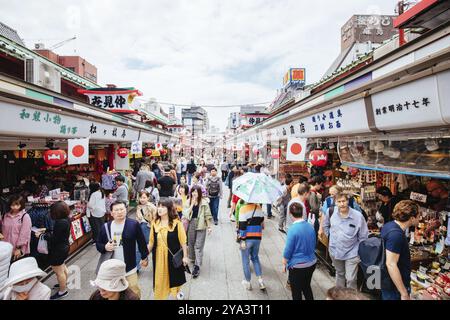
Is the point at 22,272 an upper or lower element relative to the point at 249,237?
upper

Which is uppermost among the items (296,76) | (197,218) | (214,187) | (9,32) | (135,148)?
(296,76)

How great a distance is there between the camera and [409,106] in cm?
331

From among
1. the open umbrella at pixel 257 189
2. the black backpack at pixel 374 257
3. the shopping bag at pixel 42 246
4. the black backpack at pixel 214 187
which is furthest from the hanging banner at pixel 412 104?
the shopping bag at pixel 42 246

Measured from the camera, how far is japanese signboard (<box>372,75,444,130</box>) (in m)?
2.92

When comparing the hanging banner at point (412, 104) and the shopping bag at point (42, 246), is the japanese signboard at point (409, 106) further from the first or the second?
the shopping bag at point (42, 246)

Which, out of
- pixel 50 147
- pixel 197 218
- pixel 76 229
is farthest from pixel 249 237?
pixel 50 147

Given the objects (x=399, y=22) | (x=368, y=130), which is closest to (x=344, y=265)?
(x=368, y=130)

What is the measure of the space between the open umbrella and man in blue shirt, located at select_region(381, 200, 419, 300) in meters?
2.00

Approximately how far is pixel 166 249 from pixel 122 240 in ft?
2.26

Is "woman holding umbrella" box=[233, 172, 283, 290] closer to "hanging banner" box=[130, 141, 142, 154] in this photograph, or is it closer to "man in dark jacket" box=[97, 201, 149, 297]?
"man in dark jacket" box=[97, 201, 149, 297]

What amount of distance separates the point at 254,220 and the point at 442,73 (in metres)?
3.53

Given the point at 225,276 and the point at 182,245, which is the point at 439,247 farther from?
the point at 182,245

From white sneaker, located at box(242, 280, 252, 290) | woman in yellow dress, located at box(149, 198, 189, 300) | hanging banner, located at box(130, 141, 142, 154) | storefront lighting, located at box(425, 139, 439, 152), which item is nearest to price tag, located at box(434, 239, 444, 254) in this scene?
storefront lighting, located at box(425, 139, 439, 152)
